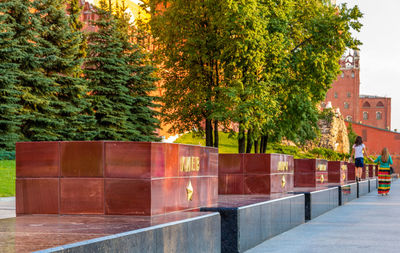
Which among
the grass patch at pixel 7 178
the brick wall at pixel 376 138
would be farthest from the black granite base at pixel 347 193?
the brick wall at pixel 376 138

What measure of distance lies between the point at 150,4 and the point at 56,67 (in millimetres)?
7204

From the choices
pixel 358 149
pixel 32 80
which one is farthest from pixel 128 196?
pixel 32 80

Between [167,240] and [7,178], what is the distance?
690 inches

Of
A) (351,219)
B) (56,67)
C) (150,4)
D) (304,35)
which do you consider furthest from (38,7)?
(351,219)

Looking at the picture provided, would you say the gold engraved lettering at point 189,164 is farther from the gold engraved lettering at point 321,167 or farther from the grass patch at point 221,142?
the grass patch at point 221,142

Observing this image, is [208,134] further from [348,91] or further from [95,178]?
[348,91]

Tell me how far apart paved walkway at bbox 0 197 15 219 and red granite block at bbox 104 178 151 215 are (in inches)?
191

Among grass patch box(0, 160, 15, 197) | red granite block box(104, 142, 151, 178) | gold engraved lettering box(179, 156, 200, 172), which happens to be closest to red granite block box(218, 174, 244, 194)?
gold engraved lettering box(179, 156, 200, 172)

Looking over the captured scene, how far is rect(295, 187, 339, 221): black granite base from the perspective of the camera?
44.8 ft

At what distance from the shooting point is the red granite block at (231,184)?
13.3 metres

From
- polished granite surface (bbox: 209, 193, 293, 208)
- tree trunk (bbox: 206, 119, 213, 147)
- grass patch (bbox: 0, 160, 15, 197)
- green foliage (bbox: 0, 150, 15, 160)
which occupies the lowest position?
grass patch (bbox: 0, 160, 15, 197)

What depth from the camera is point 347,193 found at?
21.9m

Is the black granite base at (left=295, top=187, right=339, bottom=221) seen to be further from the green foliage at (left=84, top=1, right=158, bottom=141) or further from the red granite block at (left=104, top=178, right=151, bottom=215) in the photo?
the green foliage at (left=84, top=1, right=158, bottom=141)

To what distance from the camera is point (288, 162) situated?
1538cm
